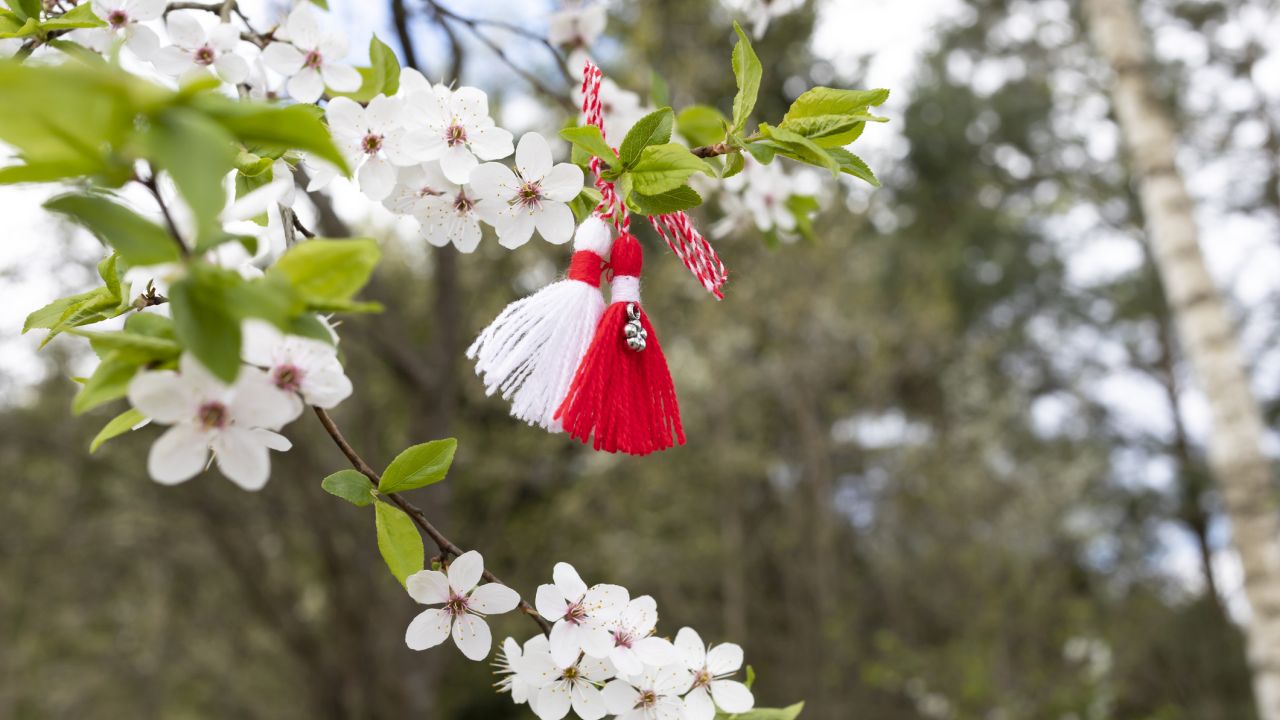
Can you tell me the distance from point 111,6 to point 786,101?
4176mm

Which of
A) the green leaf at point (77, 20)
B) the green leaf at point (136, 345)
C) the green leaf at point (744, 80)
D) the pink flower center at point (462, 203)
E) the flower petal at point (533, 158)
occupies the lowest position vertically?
the green leaf at point (136, 345)

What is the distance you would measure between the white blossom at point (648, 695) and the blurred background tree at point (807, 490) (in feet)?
6.51

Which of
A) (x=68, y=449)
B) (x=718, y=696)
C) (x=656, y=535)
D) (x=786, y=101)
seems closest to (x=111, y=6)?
(x=718, y=696)

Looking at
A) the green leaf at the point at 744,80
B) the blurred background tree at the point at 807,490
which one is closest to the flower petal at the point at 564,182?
the green leaf at the point at 744,80

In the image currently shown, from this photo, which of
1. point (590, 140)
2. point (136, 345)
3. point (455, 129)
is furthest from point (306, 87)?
point (136, 345)

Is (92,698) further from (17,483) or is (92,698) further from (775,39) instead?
(775,39)

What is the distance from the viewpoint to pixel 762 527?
7.22 meters

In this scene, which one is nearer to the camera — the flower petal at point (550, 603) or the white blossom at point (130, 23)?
the flower petal at point (550, 603)

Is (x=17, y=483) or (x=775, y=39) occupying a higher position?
(x=775, y=39)

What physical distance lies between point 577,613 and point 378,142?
0.36m

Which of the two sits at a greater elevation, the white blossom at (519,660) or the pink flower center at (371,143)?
the pink flower center at (371,143)

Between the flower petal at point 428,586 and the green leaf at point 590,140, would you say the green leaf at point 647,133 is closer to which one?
the green leaf at point 590,140

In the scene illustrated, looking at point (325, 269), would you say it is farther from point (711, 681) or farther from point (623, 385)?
point (711, 681)

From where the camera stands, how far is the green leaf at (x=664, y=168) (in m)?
0.60
